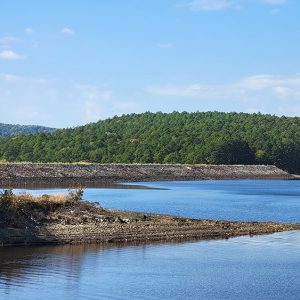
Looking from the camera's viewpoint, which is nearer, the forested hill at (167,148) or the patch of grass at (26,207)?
the patch of grass at (26,207)

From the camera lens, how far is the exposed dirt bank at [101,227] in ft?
111

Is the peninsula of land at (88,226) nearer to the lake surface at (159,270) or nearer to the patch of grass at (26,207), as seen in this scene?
the patch of grass at (26,207)

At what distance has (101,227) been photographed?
3619 centimetres

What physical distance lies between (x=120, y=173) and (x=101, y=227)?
68.6m

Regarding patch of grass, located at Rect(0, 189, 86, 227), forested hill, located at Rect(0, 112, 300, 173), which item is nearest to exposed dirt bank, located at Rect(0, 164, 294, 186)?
forested hill, located at Rect(0, 112, 300, 173)

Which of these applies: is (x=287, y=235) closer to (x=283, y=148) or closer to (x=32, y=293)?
(x=32, y=293)

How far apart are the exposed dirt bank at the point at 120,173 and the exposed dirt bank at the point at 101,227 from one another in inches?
1640

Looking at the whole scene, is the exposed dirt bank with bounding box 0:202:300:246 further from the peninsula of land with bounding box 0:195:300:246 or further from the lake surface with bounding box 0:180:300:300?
the lake surface with bounding box 0:180:300:300

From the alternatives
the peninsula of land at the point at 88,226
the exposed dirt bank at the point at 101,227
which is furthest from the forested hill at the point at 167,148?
the peninsula of land at the point at 88,226

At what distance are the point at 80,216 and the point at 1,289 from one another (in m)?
12.9

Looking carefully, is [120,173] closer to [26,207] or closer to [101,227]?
[101,227]

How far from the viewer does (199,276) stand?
27016 millimetres

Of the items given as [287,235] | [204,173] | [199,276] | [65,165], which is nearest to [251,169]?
[204,173]

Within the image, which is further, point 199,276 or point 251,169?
point 251,169
